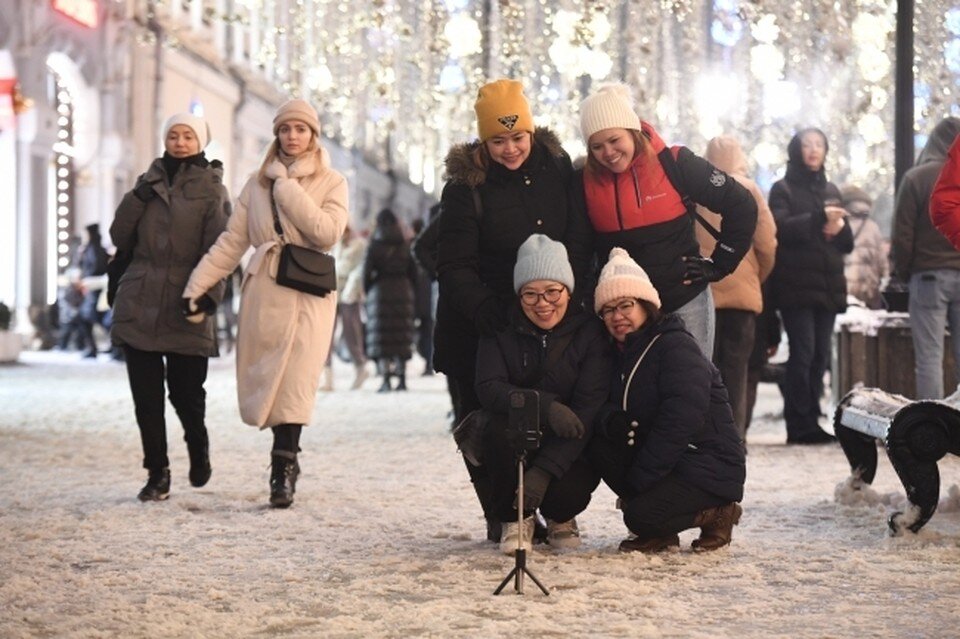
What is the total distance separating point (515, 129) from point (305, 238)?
1.90 m

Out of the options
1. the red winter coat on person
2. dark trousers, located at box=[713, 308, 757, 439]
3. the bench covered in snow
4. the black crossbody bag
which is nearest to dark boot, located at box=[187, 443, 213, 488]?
the black crossbody bag

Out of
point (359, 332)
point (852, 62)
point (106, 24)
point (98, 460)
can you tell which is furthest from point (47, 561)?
point (852, 62)

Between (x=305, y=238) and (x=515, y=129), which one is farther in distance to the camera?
(x=305, y=238)

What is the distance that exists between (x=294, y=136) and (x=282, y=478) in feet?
5.23

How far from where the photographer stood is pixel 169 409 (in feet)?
48.1

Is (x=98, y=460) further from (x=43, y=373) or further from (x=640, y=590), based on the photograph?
(x=43, y=373)

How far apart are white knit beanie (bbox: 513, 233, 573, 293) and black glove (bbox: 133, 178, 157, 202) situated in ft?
8.72

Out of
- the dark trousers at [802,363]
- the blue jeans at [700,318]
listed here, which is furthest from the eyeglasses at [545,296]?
the dark trousers at [802,363]

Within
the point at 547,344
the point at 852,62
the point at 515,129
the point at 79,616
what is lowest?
the point at 79,616

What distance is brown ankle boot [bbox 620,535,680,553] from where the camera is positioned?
667 cm

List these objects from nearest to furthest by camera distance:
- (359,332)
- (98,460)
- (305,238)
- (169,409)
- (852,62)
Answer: (305,238) < (98,460) < (169,409) < (359,332) < (852,62)

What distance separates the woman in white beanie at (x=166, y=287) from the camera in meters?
8.47

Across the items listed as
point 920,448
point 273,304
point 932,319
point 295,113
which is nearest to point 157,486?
point 273,304

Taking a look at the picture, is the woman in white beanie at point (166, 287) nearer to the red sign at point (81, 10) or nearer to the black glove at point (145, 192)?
the black glove at point (145, 192)
